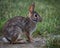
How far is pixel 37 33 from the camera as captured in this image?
2.50 meters

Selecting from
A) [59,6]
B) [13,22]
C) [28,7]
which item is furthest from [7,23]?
[59,6]

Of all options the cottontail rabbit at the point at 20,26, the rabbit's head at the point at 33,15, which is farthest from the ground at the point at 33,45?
the rabbit's head at the point at 33,15

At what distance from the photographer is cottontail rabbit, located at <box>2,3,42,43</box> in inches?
96.0

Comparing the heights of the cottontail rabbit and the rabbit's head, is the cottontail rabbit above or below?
below

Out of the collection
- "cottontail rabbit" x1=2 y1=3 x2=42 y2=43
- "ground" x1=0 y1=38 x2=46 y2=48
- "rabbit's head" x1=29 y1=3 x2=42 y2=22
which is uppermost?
"rabbit's head" x1=29 y1=3 x2=42 y2=22

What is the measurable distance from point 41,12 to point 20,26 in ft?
0.82

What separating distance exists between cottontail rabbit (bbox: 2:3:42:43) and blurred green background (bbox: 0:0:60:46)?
5 centimetres

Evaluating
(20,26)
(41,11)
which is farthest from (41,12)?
(20,26)

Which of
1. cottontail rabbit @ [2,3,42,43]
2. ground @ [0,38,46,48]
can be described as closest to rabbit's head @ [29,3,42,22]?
cottontail rabbit @ [2,3,42,43]

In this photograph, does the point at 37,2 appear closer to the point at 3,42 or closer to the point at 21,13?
the point at 21,13

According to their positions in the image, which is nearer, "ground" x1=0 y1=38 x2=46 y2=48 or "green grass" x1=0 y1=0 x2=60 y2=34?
"ground" x1=0 y1=38 x2=46 y2=48

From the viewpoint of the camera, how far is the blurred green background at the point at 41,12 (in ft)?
8.24

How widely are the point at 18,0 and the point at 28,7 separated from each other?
14 cm

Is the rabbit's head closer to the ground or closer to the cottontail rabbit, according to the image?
the cottontail rabbit
